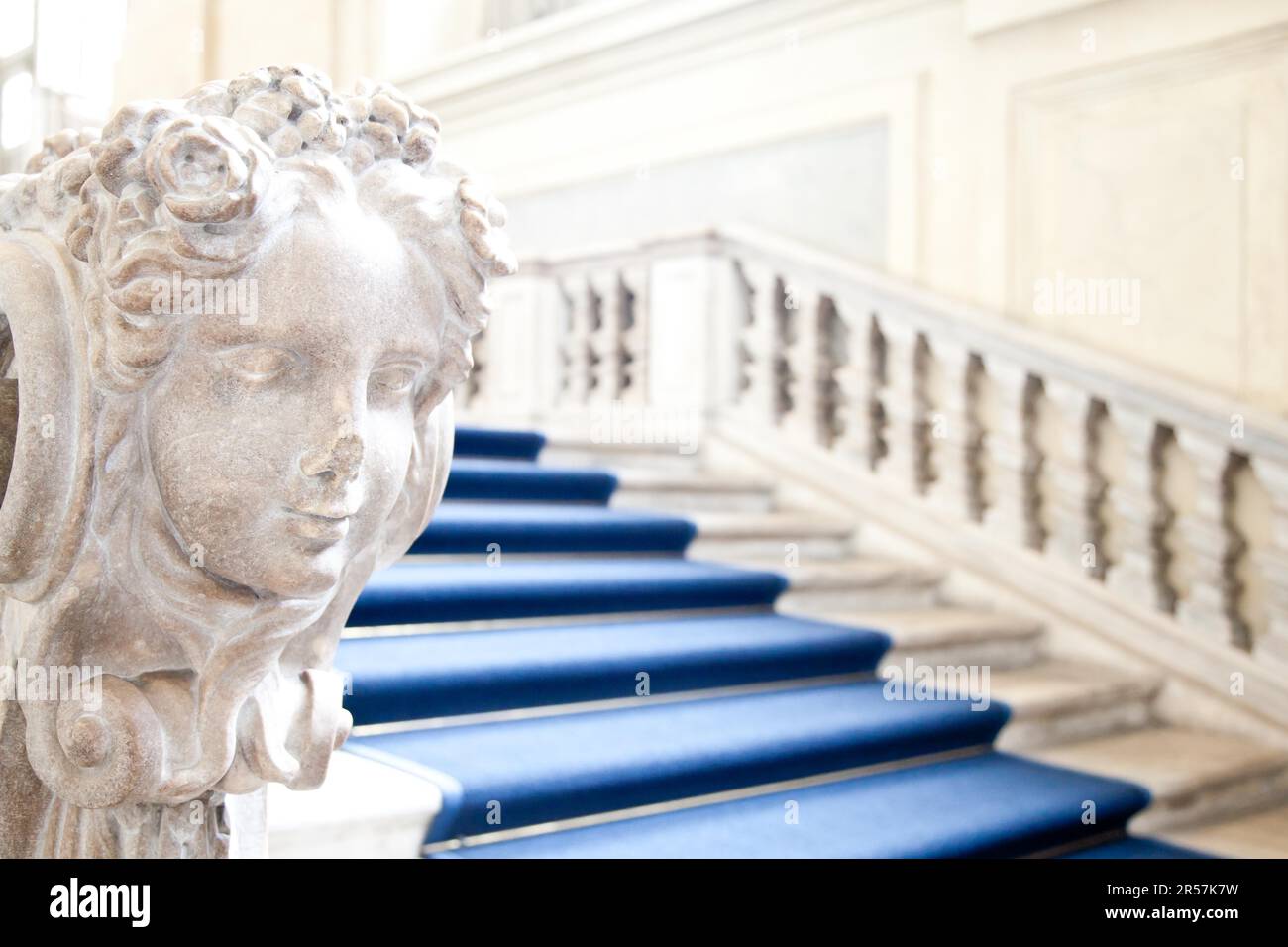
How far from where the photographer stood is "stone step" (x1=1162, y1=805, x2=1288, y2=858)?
2.86 m

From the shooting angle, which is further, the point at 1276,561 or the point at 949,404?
the point at 949,404

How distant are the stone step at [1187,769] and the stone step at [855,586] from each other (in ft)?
2.76

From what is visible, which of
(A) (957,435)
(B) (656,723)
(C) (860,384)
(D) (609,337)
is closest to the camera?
(B) (656,723)

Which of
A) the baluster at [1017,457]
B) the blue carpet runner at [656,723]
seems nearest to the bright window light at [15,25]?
the blue carpet runner at [656,723]

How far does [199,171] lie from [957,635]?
315 cm

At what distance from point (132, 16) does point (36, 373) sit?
9161 millimetres

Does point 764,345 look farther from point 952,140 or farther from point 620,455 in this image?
point 952,140

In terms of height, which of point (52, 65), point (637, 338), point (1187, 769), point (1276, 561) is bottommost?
point (1187, 769)

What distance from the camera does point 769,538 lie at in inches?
167

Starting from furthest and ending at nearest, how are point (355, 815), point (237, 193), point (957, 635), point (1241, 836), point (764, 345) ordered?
point (764, 345), point (957, 635), point (1241, 836), point (355, 815), point (237, 193)

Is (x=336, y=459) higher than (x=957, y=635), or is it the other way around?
(x=336, y=459)

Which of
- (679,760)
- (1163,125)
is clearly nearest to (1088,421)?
(1163,125)
